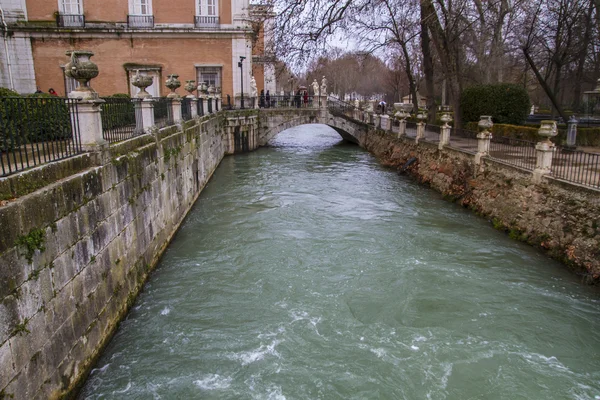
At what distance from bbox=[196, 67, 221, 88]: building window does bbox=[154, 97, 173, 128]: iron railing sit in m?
15.7

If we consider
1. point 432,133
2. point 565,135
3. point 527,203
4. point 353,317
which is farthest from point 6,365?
point 432,133

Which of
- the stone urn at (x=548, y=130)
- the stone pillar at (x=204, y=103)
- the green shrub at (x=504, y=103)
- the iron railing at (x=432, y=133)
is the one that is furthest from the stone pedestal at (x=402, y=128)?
the stone urn at (x=548, y=130)

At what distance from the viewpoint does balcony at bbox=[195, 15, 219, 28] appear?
2708cm

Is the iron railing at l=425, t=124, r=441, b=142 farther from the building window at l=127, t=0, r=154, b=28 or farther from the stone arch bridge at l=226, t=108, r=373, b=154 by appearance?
the building window at l=127, t=0, r=154, b=28

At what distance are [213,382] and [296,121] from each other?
25183mm

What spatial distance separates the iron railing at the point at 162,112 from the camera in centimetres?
1160

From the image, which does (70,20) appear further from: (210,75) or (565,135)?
(565,135)

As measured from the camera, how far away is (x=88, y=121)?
684 centimetres

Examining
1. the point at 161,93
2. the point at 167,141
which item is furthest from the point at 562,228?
the point at 161,93

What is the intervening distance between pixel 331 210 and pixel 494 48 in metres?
18.6

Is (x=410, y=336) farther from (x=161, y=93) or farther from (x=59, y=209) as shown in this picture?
(x=161, y=93)

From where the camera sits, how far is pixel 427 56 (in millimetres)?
23641

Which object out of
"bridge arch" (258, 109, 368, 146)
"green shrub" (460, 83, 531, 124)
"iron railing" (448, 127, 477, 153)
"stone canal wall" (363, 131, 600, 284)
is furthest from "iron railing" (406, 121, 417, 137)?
"bridge arch" (258, 109, 368, 146)

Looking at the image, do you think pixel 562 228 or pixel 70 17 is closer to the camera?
pixel 562 228
